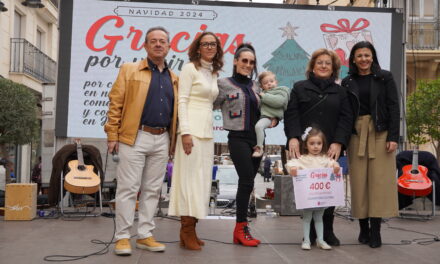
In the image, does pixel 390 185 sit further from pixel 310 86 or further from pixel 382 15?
pixel 382 15

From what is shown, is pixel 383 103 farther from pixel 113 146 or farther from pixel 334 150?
pixel 113 146

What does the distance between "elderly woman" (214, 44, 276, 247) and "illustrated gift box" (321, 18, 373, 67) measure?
3.57 meters

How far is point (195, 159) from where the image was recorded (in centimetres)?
460

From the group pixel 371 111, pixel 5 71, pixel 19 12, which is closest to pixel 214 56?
pixel 371 111

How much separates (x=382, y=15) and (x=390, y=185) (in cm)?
406

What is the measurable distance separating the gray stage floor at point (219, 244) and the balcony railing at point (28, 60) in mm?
11701

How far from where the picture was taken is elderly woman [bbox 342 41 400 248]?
492cm

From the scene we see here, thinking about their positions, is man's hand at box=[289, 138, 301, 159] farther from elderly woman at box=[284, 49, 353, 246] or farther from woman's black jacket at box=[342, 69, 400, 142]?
woman's black jacket at box=[342, 69, 400, 142]

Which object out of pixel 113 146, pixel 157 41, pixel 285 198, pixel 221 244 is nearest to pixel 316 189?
pixel 221 244

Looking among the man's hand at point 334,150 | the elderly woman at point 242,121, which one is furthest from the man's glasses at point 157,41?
the man's hand at point 334,150

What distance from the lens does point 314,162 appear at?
476 centimetres

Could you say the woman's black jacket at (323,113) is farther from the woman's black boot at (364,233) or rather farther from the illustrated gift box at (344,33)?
the illustrated gift box at (344,33)

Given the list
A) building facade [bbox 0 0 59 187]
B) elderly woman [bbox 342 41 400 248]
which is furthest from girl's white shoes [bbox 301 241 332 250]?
building facade [bbox 0 0 59 187]

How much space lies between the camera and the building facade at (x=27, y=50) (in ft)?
56.6
